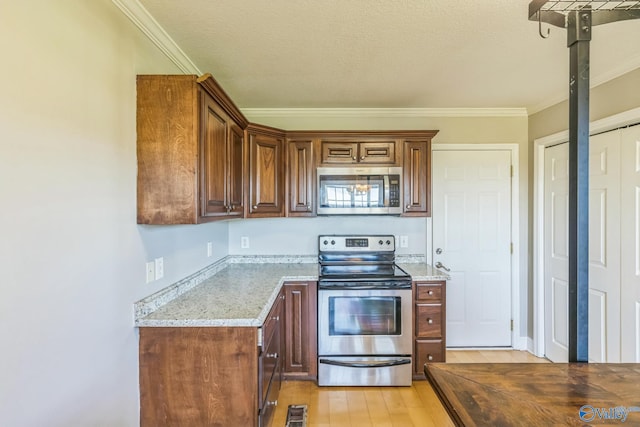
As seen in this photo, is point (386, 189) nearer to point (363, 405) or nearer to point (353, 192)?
point (353, 192)

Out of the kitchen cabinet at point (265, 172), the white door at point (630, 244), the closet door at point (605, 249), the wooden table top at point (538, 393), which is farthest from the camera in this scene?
the kitchen cabinet at point (265, 172)

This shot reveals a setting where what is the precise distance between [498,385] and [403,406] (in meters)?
1.73

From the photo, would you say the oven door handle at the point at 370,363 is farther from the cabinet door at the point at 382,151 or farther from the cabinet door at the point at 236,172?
the cabinet door at the point at 382,151

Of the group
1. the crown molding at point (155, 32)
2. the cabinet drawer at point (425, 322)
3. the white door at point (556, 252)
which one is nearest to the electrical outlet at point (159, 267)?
the crown molding at point (155, 32)

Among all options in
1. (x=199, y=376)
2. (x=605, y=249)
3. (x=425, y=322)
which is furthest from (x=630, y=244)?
(x=199, y=376)

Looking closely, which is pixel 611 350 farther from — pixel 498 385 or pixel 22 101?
pixel 22 101

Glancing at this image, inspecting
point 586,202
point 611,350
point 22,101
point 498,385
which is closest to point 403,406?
point 611,350

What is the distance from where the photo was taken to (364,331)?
8.68ft

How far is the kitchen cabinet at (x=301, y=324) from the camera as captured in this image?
2684 mm

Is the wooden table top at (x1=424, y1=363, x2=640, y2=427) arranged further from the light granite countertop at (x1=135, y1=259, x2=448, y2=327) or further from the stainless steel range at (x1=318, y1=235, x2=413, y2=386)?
the stainless steel range at (x1=318, y1=235, x2=413, y2=386)

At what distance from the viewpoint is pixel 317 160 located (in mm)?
2982

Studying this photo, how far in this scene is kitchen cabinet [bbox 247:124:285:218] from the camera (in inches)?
108

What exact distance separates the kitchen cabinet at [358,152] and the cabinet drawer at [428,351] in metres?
1.55

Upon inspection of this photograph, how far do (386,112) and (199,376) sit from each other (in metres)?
2.73
